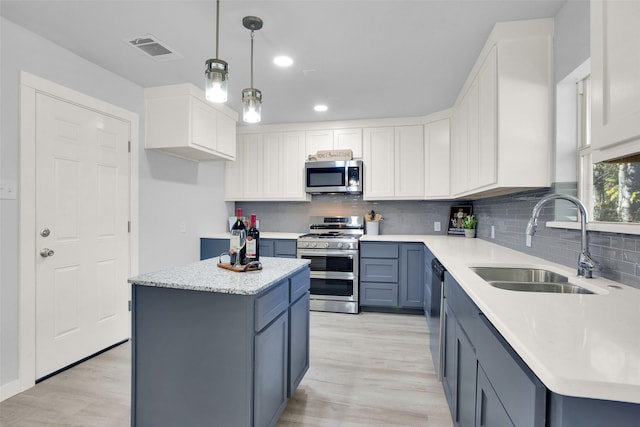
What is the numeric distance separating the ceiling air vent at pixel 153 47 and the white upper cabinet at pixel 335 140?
2.02 metres

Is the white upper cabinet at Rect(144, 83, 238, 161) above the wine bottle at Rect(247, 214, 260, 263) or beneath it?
above

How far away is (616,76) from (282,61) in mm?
2157

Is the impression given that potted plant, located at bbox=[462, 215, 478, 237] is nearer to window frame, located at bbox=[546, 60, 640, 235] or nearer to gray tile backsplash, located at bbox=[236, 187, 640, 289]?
gray tile backsplash, located at bbox=[236, 187, 640, 289]

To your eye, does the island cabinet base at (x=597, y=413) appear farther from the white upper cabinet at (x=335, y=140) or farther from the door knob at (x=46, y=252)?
the white upper cabinet at (x=335, y=140)

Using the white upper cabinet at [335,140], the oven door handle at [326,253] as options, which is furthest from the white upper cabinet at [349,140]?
the oven door handle at [326,253]

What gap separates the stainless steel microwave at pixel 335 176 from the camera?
13.0 feet

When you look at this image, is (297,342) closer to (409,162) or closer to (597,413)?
(597,413)

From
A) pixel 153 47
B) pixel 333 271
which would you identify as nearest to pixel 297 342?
pixel 333 271

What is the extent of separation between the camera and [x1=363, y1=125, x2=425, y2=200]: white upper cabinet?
3.92 meters

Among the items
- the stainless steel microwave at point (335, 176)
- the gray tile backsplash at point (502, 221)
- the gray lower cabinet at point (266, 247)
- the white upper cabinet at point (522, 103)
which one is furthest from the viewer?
the stainless steel microwave at point (335, 176)

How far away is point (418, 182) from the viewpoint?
392cm

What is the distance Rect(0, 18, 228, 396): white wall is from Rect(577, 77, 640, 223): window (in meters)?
3.12

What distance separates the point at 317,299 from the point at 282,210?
4.88ft

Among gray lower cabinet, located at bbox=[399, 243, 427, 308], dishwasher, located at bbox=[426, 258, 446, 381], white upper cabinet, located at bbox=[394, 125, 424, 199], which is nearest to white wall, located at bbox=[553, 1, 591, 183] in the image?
dishwasher, located at bbox=[426, 258, 446, 381]
